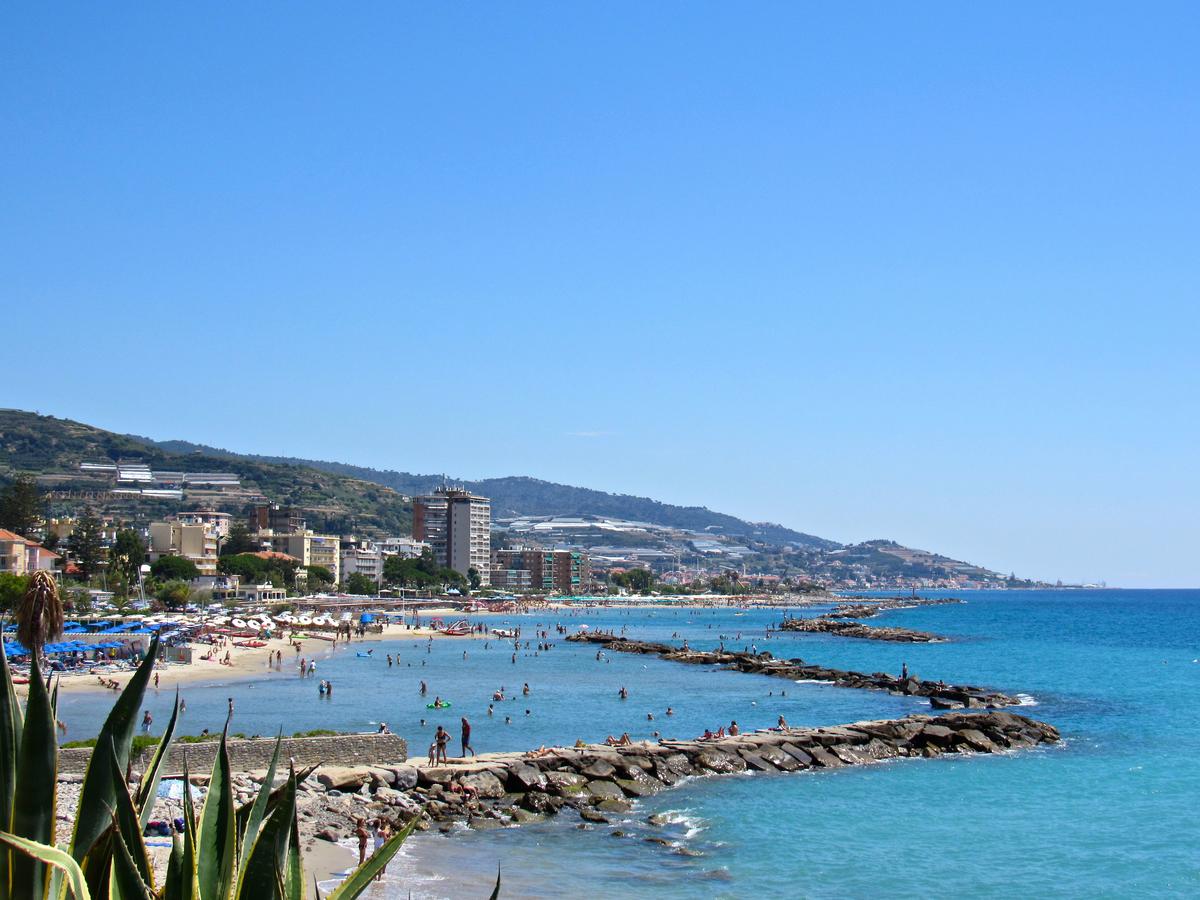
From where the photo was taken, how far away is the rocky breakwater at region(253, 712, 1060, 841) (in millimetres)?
22812

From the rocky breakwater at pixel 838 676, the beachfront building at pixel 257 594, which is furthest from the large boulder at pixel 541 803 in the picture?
the beachfront building at pixel 257 594

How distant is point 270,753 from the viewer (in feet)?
80.8

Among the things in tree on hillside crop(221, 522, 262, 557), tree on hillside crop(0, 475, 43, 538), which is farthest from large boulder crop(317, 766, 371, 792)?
tree on hillside crop(221, 522, 262, 557)

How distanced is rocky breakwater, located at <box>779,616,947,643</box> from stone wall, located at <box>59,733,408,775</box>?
73.3m

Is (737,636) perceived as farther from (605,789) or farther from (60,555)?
(605,789)

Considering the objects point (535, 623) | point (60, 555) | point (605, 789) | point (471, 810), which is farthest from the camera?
point (535, 623)

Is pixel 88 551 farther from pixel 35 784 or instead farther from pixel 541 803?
pixel 35 784

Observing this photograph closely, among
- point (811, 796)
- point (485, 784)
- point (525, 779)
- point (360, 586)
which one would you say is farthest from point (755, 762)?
point (360, 586)

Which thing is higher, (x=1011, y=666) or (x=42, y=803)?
(x=42, y=803)

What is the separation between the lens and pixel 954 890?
64.0 feet

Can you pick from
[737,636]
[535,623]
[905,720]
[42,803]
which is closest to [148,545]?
[535,623]

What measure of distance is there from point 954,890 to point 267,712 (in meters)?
27.4

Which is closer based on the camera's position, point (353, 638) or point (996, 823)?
point (996, 823)

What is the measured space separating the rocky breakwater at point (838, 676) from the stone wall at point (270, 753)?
25060 mm
